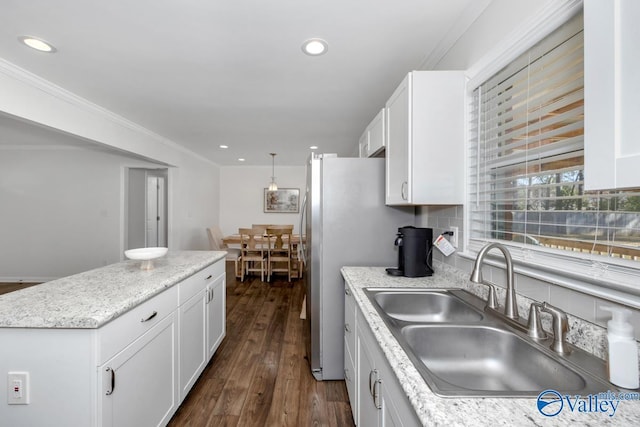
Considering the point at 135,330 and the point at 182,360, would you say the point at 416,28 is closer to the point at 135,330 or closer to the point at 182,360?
the point at 135,330

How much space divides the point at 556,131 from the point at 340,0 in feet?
3.80

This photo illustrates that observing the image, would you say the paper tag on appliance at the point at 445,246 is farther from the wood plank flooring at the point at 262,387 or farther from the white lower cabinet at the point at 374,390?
the wood plank flooring at the point at 262,387

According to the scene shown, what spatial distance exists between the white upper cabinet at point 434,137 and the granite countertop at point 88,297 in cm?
144

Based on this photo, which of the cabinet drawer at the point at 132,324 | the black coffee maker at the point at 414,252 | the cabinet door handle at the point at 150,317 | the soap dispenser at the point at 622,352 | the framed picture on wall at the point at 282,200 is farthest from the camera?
the framed picture on wall at the point at 282,200

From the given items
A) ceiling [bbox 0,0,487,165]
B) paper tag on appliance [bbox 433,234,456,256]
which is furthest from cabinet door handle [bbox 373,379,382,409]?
ceiling [bbox 0,0,487,165]

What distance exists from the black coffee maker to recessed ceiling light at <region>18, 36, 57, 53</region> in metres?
2.61

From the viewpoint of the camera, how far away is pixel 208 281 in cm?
219

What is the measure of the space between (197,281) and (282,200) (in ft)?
15.4

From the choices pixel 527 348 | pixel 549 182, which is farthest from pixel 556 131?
pixel 527 348

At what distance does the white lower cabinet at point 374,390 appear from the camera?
2.62 ft

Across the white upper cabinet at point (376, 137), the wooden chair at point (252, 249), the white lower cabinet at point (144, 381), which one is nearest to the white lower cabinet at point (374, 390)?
the white lower cabinet at point (144, 381)

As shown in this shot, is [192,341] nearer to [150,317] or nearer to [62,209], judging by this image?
[150,317]

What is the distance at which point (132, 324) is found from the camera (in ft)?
4.16

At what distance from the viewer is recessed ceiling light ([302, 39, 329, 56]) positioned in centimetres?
177
